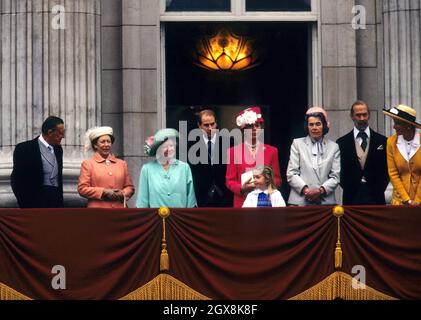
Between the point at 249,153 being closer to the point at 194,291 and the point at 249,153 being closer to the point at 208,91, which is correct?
the point at 194,291

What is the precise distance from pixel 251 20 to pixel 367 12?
187cm

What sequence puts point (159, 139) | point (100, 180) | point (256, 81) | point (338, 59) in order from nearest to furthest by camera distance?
point (100, 180) → point (159, 139) → point (338, 59) → point (256, 81)

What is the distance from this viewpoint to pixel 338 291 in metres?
22.3

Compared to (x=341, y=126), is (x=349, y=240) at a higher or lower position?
lower

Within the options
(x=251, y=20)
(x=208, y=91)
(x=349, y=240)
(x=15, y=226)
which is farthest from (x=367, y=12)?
(x=15, y=226)

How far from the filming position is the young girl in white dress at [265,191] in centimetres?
2281

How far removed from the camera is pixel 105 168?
23281 mm

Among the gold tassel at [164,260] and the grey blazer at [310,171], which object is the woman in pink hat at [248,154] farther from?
the gold tassel at [164,260]

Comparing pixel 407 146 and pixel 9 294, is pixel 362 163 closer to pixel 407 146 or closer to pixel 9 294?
pixel 407 146

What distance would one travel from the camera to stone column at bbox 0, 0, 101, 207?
84.5 feet

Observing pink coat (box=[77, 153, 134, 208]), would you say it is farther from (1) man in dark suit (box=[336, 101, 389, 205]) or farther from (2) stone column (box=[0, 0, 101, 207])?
(1) man in dark suit (box=[336, 101, 389, 205])

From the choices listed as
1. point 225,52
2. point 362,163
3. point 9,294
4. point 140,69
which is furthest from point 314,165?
point 225,52

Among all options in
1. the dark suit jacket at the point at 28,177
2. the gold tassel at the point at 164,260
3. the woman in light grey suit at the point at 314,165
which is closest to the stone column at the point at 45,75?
the dark suit jacket at the point at 28,177

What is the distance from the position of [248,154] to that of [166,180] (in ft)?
4.06
